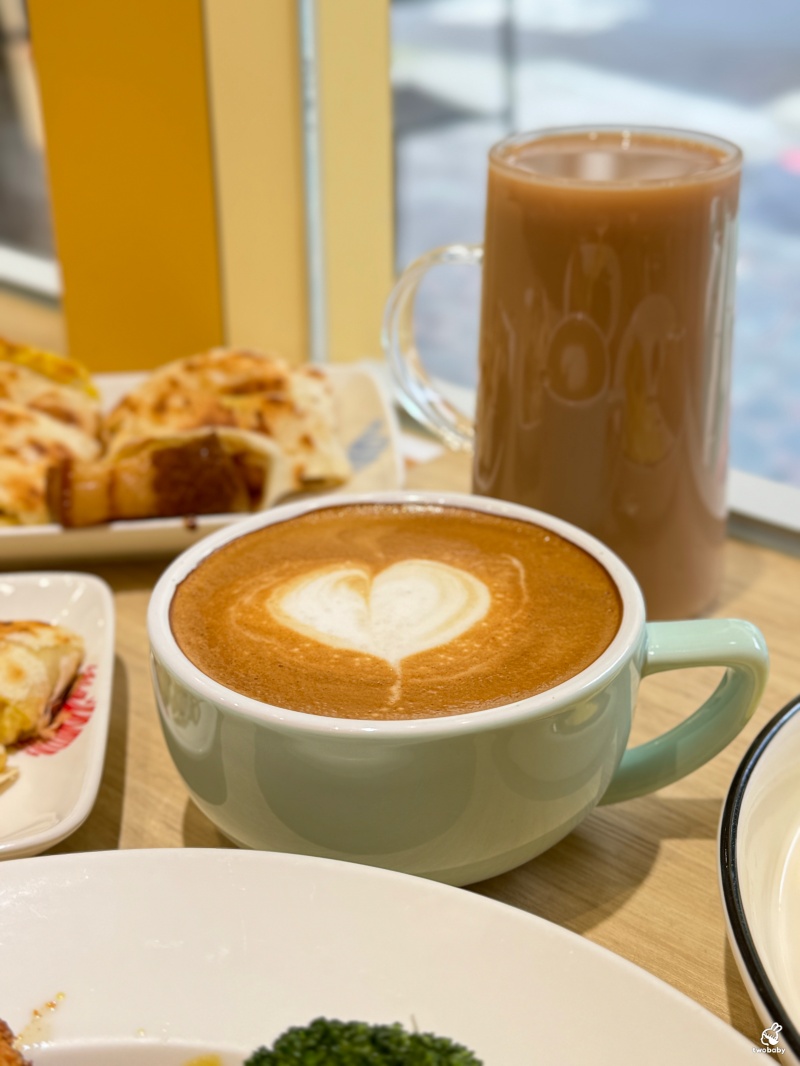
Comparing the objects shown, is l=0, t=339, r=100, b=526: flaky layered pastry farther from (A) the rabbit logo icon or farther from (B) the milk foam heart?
(A) the rabbit logo icon

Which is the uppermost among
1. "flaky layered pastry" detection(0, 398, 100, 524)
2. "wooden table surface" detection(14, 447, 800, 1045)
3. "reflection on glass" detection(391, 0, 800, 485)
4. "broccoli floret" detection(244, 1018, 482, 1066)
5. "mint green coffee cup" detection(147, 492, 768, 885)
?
"mint green coffee cup" detection(147, 492, 768, 885)

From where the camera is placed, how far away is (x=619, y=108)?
230 inches

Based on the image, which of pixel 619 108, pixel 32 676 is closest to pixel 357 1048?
pixel 32 676

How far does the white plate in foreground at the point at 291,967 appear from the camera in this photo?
45 centimetres

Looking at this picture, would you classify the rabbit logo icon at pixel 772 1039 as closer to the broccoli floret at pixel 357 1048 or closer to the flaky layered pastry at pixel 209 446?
the broccoli floret at pixel 357 1048

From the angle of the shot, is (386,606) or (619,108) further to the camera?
(619,108)

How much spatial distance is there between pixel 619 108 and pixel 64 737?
5.77 m

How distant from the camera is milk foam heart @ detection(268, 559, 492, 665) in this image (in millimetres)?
609

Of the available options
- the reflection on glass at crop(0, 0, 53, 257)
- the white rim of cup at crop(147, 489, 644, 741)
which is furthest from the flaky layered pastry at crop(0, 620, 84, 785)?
the reflection on glass at crop(0, 0, 53, 257)

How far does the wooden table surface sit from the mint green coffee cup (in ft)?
0.19

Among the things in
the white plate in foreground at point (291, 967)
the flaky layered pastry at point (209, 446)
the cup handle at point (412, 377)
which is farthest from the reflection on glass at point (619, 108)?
the white plate in foreground at point (291, 967)

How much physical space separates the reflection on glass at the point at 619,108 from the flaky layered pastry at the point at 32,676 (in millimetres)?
2560

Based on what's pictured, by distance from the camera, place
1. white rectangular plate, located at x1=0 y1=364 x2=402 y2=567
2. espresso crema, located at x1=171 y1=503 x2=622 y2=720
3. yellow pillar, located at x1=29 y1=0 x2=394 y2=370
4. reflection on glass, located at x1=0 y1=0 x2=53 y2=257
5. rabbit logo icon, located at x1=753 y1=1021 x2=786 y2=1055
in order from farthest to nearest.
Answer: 1. reflection on glass, located at x1=0 y1=0 x2=53 y2=257
2. yellow pillar, located at x1=29 y1=0 x2=394 y2=370
3. white rectangular plate, located at x1=0 y1=364 x2=402 y2=567
4. espresso crema, located at x1=171 y1=503 x2=622 y2=720
5. rabbit logo icon, located at x1=753 y1=1021 x2=786 y2=1055

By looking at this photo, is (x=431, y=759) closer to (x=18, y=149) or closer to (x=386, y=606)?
(x=386, y=606)
